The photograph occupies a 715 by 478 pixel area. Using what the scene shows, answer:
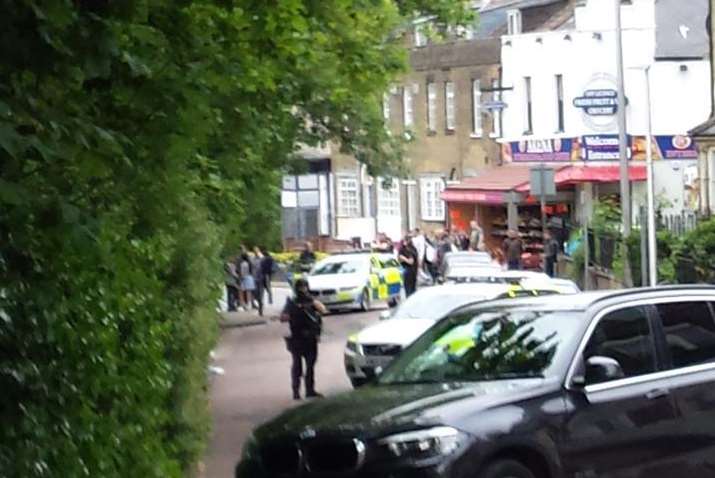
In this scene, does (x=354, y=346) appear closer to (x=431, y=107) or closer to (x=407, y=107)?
(x=431, y=107)

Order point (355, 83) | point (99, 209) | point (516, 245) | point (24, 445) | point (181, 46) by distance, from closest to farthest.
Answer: point (24, 445), point (99, 209), point (181, 46), point (355, 83), point (516, 245)

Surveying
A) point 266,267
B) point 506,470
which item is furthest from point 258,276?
point 506,470

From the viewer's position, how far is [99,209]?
866cm

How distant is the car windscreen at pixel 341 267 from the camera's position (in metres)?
44.2

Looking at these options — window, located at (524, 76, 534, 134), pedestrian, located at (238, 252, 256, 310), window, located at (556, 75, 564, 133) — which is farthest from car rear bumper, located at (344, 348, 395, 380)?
window, located at (524, 76, 534, 134)

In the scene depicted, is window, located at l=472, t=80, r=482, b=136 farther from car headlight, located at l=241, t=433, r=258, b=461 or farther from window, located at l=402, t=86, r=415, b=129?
car headlight, located at l=241, t=433, r=258, b=461

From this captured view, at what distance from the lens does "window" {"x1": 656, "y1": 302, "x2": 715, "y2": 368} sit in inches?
A: 441

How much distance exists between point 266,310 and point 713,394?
37.7 m

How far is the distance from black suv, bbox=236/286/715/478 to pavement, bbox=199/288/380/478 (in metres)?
3.65

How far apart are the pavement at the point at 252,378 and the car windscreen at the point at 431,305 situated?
1378mm

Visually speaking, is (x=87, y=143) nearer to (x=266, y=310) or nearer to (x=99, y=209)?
(x=99, y=209)

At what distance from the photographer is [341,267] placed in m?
44.6

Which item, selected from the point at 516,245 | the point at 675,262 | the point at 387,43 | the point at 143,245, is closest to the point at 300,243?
the point at 516,245

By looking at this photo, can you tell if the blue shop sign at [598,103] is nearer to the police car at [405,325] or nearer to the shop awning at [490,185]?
the shop awning at [490,185]
